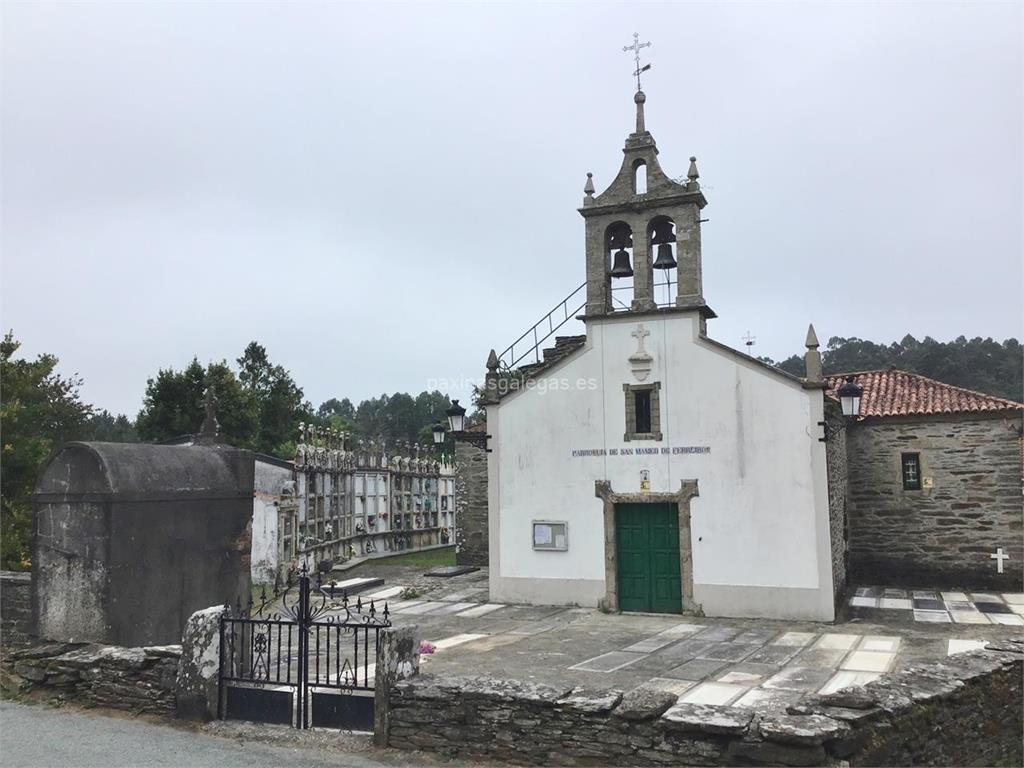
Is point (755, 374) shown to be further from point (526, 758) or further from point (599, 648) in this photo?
point (526, 758)

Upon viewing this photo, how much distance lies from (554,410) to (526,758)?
36.7ft

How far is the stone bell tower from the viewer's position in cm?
1652

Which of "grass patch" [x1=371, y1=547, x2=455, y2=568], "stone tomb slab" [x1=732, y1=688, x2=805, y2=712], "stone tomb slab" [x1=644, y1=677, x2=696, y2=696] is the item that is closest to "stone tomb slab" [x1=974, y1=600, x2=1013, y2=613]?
"stone tomb slab" [x1=732, y1=688, x2=805, y2=712]

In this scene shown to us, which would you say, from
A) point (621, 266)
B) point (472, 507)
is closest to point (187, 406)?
point (472, 507)

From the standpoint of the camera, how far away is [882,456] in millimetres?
19641

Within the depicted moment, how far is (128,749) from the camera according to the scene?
22.3ft

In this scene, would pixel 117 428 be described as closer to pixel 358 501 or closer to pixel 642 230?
pixel 358 501

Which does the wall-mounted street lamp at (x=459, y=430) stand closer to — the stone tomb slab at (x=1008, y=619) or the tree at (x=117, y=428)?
the stone tomb slab at (x=1008, y=619)

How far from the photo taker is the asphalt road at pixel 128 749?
6.46 m

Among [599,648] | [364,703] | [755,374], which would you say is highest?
[755,374]

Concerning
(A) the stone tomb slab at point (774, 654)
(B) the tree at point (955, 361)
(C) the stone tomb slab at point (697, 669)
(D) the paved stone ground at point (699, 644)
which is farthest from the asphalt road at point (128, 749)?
(B) the tree at point (955, 361)

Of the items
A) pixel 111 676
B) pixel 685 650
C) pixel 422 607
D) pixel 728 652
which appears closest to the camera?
pixel 111 676

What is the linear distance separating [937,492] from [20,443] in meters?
26.1

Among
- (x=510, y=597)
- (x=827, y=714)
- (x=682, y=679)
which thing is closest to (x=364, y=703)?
(x=827, y=714)
